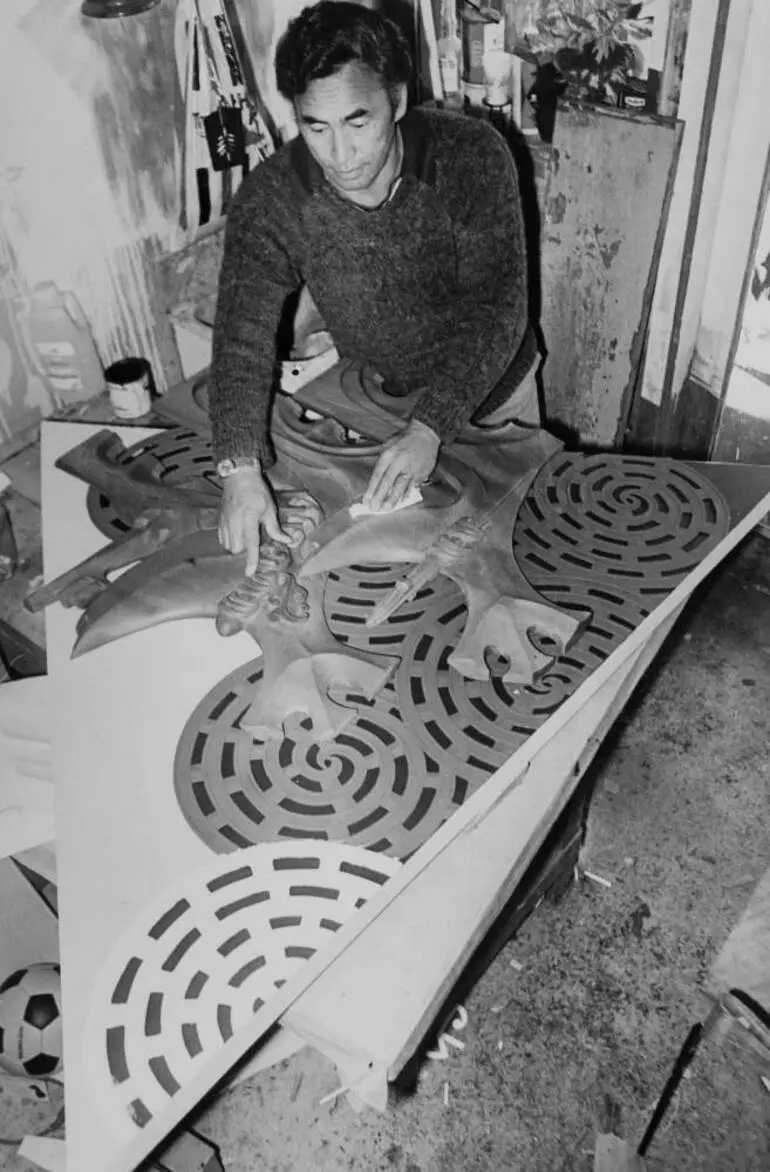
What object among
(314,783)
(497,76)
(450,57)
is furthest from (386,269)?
(450,57)

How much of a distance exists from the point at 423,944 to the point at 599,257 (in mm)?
1895

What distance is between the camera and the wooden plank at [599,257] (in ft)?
7.63

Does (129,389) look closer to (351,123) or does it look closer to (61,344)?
(61,344)

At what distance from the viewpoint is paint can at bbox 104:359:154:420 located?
2215mm

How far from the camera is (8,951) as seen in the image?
1598 mm

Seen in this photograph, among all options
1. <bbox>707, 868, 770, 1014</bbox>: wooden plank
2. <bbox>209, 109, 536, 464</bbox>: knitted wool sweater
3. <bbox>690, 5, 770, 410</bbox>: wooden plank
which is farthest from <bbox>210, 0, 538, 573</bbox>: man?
<bbox>707, 868, 770, 1014</bbox>: wooden plank

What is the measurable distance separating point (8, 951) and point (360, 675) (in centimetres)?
78

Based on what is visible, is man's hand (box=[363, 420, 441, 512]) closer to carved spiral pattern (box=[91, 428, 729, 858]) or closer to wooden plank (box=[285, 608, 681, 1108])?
carved spiral pattern (box=[91, 428, 729, 858])

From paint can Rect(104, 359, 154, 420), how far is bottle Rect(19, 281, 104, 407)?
35cm

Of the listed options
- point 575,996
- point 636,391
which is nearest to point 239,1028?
point 575,996

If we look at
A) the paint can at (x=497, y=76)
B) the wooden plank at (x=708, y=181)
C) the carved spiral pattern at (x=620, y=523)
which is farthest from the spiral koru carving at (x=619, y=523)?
the paint can at (x=497, y=76)

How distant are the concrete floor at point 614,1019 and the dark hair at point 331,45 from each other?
1.58 metres

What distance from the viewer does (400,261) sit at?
157 centimetres

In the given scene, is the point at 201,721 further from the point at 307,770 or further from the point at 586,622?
the point at 586,622
